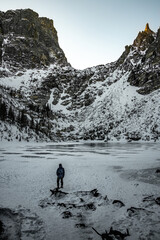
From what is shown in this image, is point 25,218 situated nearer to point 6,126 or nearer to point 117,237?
point 117,237

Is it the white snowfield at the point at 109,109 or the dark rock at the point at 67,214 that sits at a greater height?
the white snowfield at the point at 109,109

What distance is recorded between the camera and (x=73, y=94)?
124m

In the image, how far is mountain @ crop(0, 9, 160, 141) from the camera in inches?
2566

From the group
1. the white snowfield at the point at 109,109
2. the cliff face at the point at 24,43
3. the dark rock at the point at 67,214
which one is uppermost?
the cliff face at the point at 24,43

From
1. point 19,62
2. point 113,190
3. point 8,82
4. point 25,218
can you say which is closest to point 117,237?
point 25,218

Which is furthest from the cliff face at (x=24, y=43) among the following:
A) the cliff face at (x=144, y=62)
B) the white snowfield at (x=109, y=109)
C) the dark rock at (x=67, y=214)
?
the dark rock at (x=67, y=214)

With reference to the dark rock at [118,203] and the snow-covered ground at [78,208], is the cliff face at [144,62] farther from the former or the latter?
the dark rock at [118,203]

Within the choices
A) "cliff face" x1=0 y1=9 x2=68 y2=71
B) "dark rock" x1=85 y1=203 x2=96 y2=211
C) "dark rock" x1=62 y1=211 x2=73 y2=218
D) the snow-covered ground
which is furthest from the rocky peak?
"dark rock" x1=62 y1=211 x2=73 y2=218

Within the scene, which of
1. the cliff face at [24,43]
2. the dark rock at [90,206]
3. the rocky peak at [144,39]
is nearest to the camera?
the dark rock at [90,206]

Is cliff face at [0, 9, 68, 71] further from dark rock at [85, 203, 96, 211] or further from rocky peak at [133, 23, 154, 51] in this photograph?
dark rock at [85, 203, 96, 211]

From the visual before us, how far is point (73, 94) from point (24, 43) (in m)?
93.4

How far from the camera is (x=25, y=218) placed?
6.12 m

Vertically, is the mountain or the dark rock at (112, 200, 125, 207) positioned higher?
the mountain

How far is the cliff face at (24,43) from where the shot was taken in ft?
490
